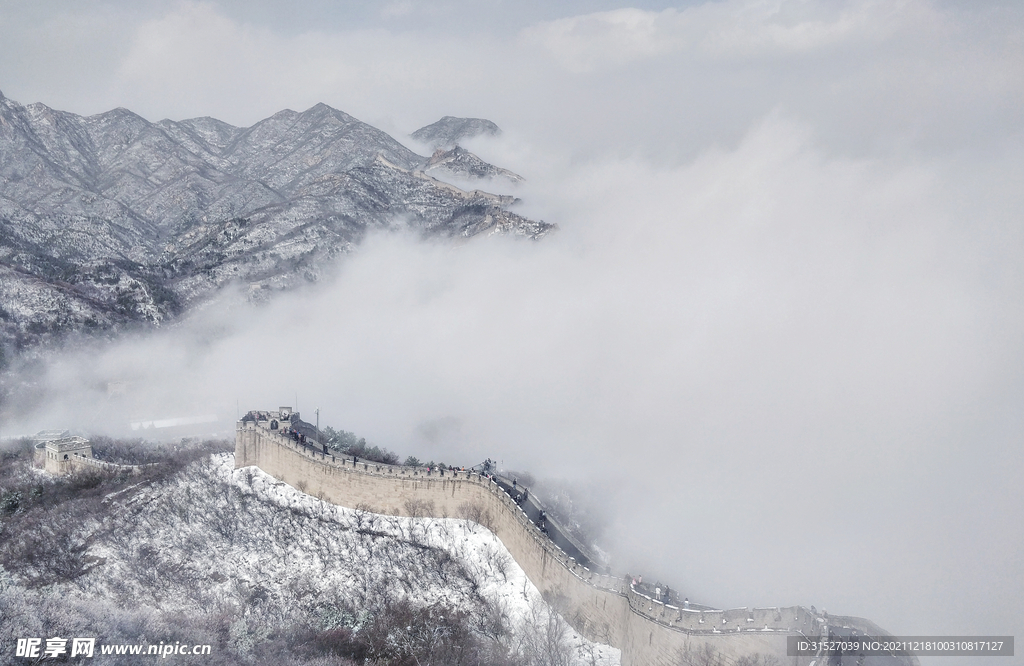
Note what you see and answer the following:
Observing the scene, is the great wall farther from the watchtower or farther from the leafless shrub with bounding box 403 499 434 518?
the watchtower

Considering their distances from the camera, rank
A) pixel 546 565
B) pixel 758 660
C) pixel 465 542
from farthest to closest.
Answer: pixel 465 542, pixel 546 565, pixel 758 660

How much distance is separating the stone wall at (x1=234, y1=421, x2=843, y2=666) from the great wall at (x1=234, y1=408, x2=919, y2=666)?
8cm

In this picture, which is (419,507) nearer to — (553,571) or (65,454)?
(553,571)

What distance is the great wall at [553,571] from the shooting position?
5119 cm

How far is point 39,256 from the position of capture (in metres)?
180

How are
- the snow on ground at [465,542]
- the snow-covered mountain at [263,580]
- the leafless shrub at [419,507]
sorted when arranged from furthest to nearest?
1. the leafless shrub at [419,507]
2. the snow on ground at [465,542]
3. the snow-covered mountain at [263,580]

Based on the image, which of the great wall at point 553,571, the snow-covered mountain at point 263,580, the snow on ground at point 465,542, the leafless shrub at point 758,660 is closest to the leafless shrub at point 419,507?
the great wall at point 553,571

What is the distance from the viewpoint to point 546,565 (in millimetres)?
68188

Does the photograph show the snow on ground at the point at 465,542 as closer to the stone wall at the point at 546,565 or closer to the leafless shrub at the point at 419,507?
the leafless shrub at the point at 419,507

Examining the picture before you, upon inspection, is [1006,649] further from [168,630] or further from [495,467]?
[168,630]

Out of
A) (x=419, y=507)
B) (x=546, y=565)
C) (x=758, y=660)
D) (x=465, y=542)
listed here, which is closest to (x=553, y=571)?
(x=546, y=565)

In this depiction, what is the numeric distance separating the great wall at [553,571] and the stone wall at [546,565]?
84mm

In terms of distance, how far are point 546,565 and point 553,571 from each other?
3.63ft


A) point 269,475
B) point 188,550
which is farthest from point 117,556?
point 269,475
